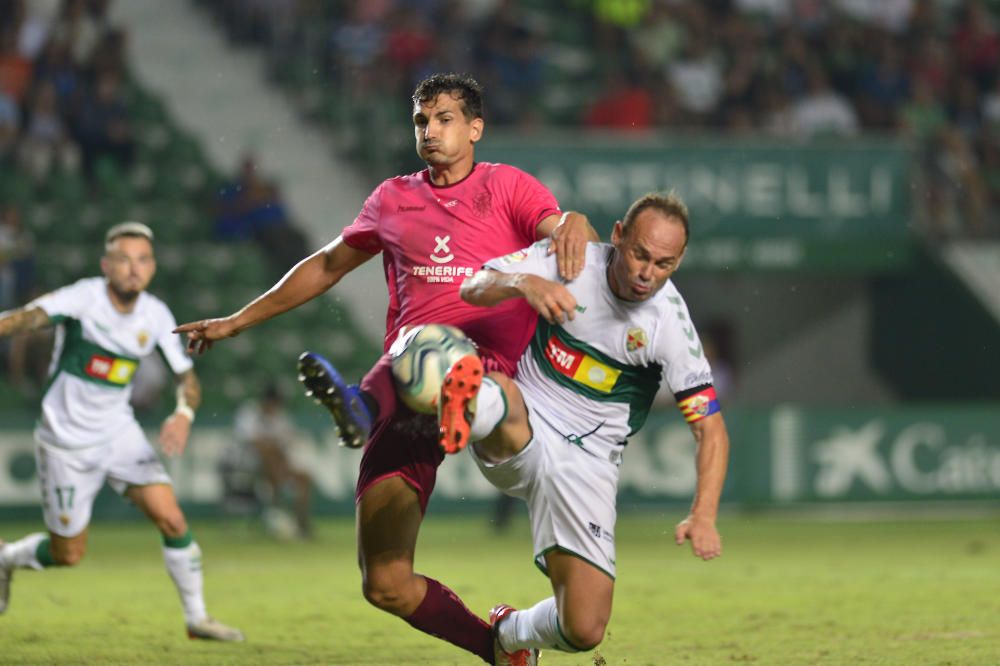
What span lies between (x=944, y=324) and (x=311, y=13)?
8.90 metres

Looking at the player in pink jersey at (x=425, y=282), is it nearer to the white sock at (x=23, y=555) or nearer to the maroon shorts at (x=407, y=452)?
the maroon shorts at (x=407, y=452)

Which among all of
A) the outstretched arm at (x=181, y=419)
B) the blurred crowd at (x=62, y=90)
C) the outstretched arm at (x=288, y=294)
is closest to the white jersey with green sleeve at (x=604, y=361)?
the outstretched arm at (x=288, y=294)

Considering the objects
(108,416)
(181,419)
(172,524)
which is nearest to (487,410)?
(181,419)

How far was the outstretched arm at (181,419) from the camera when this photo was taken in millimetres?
9227

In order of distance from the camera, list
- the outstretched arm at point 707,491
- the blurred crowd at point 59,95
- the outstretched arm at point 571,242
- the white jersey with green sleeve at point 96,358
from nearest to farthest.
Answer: the outstretched arm at point 707,491 < the outstretched arm at point 571,242 < the white jersey with green sleeve at point 96,358 < the blurred crowd at point 59,95

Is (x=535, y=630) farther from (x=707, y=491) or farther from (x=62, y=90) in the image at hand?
(x=62, y=90)

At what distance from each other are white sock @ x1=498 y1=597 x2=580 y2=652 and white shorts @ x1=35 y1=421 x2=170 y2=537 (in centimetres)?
303

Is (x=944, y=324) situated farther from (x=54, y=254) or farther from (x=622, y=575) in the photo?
(x=54, y=254)

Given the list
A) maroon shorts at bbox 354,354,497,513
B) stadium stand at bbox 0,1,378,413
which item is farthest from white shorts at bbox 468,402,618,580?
stadium stand at bbox 0,1,378,413

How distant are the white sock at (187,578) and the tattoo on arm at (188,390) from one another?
2.76 ft

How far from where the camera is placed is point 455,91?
23.1 ft

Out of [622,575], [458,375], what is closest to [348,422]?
[458,375]

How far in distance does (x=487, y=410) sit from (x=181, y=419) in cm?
356

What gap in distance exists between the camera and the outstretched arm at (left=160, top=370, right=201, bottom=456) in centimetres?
923
